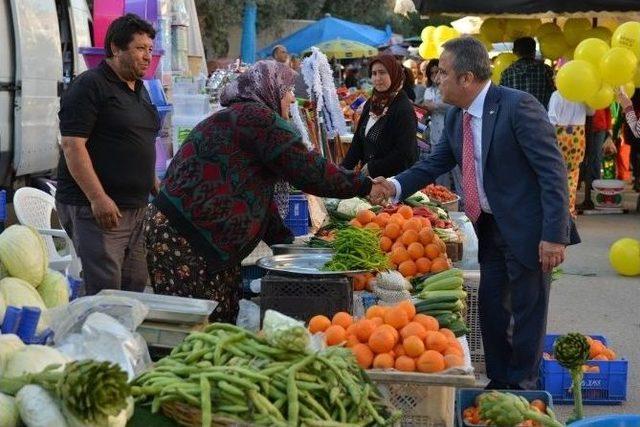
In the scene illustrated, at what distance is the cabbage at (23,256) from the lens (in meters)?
3.89

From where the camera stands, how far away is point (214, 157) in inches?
175

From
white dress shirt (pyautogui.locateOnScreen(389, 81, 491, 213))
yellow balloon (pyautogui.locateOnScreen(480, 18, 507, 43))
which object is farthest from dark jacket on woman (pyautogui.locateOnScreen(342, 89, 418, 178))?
yellow balloon (pyautogui.locateOnScreen(480, 18, 507, 43))

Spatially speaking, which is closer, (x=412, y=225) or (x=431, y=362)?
(x=431, y=362)

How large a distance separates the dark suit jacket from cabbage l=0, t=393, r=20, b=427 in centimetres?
297

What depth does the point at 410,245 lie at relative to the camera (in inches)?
224

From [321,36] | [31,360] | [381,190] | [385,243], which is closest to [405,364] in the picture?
[31,360]

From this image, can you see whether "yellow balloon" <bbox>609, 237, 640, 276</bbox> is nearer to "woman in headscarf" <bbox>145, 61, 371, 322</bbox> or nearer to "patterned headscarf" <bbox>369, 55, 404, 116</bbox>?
"patterned headscarf" <bbox>369, 55, 404, 116</bbox>

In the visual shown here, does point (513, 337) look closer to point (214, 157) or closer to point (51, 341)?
point (214, 157)

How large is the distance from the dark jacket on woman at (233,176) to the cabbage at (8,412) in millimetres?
1726

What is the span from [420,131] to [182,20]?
3.60m

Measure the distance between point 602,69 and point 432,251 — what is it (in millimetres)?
5341

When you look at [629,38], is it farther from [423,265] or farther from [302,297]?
[302,297]

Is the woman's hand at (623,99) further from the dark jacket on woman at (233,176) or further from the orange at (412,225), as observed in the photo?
the dark jacket on woman at (233,176)

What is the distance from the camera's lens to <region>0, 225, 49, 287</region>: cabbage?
153 inches
